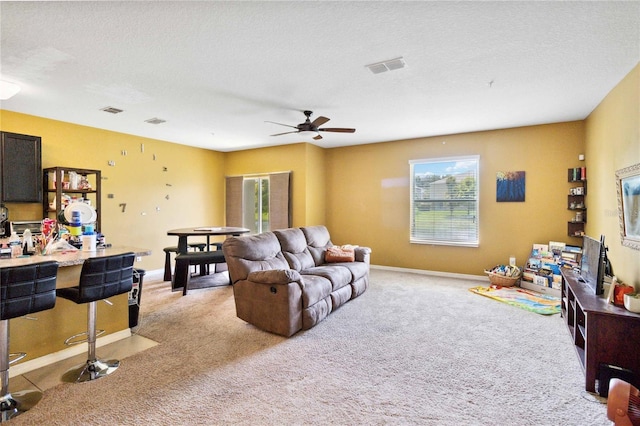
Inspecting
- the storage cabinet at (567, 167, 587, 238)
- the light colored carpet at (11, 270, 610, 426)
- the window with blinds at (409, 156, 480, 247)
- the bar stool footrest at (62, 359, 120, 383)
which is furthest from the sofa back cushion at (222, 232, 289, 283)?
the storage cabinet at (567, 167, 587, 238)

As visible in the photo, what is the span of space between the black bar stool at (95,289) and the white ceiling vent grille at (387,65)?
9.11 feet

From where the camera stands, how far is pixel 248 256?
3688 mm

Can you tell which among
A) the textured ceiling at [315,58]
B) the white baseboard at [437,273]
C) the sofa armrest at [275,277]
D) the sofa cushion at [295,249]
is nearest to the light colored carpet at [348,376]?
the sofa armrest at [275,277]

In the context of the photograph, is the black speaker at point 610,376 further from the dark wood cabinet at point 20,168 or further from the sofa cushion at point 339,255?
the dark wood cabinet at point 20,168

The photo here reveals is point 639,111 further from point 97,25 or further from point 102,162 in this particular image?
point 102,162

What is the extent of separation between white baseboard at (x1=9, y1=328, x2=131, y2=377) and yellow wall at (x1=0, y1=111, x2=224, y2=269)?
2719 millimetres

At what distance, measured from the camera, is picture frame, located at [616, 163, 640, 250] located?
269cm

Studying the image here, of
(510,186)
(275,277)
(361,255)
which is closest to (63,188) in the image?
(275,277)

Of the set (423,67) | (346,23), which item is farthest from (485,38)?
(346,23)

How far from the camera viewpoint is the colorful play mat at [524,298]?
4.01 meters

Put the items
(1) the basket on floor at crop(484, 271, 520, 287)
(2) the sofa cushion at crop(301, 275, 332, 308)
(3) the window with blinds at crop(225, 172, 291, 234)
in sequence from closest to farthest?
(2) the sofa cushion at crop(301, 275, 332, 308) < (1) the basket on floor at crop(484, 271, 520, 287) < (3) the window with blinds at crop(225, 172, 291, 234)

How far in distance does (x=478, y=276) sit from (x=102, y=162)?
689 centimetres

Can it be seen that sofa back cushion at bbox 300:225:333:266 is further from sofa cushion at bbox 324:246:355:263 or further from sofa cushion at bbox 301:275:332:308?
sofa cushion at bbox 301:275:332:308

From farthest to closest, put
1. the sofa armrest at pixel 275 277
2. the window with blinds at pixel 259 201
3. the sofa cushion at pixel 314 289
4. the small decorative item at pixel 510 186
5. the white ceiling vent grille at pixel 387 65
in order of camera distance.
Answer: the window with blinds at pixel 259 201, the small decorative item at pixel 510 186, the sofa cushion at pixel 314 289, the sofa armrest at pixel 275 277, the white ceiling vent grille at pixel 387 65
